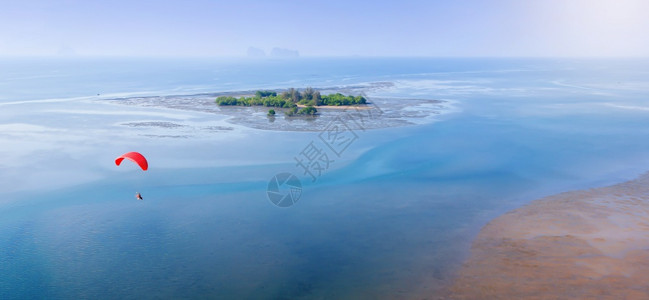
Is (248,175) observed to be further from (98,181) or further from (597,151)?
(597,151)

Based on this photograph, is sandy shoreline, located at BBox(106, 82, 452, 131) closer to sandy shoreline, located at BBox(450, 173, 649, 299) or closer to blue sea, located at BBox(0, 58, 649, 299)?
blue sea, located at BBox(0, 58, 649, 299)

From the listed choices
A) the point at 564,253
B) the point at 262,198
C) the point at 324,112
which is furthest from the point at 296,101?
the point at 564,253

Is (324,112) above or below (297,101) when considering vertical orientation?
below

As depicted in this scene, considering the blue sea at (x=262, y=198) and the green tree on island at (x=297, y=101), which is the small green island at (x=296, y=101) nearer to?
the green tree on island at (x=297, y=101)

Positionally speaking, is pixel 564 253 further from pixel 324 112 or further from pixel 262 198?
pixel 324 112

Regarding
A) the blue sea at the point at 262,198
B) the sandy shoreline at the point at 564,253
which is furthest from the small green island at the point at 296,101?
the sandy shoreline at the point at 564,253

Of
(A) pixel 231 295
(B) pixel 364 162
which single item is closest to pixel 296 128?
→ (B) pixel 364 162

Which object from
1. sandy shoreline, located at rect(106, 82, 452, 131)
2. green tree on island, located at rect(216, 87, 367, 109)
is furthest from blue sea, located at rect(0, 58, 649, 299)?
green tree on island, located at rect(216, 87, 367, 109)
